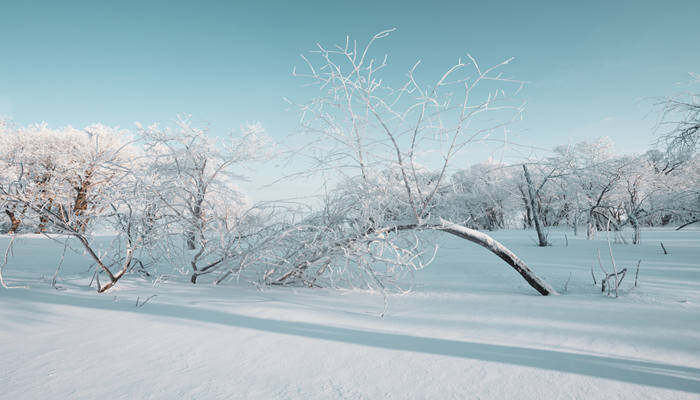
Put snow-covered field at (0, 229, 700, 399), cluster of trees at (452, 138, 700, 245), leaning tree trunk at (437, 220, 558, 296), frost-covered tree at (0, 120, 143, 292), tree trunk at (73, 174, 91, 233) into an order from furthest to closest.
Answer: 1. cluster of trees at (452, 138, 700, 245)
2. tree trunk at (73, 174, 91, 233)
3. frost-covered tree at (0, 120, 143, 292)
4. leaning tree trunk at (437, 220, 558, 296)
5. snow-covered field at (0, 229, 700, 399)

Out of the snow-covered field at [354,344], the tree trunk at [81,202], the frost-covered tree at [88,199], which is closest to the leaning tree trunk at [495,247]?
the snow-covered field at [354,344]

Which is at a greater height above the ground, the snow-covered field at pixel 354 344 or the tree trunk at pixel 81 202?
the tree trunk at pixel 81 202

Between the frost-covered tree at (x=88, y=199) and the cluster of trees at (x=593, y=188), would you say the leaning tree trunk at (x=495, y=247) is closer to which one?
the cluster of trees at (x=593, y=188)

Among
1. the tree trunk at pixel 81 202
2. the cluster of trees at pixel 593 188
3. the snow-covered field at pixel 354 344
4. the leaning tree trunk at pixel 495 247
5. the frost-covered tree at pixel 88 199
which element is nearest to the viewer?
the snow-covered field at pixel 354 344

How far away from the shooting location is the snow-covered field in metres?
1.03

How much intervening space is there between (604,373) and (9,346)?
98.8 inches

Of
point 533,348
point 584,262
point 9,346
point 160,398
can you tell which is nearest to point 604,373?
point 533,348

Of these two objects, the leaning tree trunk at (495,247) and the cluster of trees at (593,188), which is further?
the cluster of trees at (593,188)

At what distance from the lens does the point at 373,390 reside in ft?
3.36

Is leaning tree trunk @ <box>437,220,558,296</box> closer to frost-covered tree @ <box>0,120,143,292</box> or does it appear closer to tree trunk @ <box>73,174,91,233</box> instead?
frost-covered tree @ <box>0,120,143,292</box>

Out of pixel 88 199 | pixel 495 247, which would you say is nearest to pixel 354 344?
pixel 495 247

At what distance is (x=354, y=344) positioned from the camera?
140cm

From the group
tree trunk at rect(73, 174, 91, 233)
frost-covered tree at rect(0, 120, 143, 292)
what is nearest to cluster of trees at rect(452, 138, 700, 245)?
frost-covered tree at rect(0, 120, 143, 292)

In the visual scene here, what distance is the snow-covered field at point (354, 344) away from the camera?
1.03 metres
